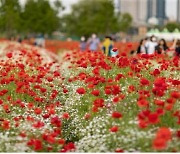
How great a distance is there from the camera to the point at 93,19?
2862 inches

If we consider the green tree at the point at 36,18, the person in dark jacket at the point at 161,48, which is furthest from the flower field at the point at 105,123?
the green tree at the point at 36,18

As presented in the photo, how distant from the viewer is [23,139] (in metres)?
7.44

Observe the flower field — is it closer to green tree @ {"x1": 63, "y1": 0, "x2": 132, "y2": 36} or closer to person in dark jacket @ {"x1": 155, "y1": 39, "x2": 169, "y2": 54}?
person in dark jacket @ {"x1": 155, "y1": 39, "x2": 169, "y2": 54}

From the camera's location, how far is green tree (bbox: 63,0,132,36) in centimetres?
6625

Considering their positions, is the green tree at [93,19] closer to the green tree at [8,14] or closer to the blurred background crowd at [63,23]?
the blurred background crowd at [63,23]

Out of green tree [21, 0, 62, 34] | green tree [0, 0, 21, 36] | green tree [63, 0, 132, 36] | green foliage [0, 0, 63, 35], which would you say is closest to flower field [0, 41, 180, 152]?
green tree [0, 0, 21, 36]

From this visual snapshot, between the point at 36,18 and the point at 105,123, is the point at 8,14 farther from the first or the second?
the point at 105,123

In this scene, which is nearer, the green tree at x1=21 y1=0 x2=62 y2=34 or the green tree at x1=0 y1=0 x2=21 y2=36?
the green tree at x1=0 y1=0 x2=21 y2=36

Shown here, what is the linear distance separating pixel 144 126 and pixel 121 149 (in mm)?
572

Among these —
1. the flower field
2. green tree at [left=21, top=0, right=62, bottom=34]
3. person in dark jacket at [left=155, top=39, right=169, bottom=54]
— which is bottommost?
the flower field

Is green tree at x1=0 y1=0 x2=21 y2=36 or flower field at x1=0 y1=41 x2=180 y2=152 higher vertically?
green tree at x1=0 y1=0 x2=21 y2=36

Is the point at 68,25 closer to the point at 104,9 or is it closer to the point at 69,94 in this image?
the point at 104,9

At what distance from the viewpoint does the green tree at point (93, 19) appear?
2608 inches

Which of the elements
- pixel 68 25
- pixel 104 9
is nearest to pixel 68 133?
pixel 104 9
